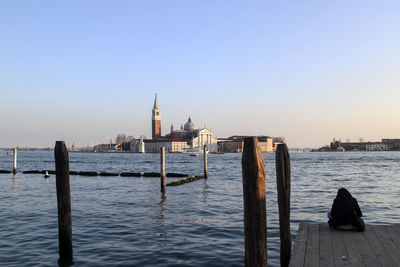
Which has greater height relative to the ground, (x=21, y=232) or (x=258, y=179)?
(x=258, y=179)

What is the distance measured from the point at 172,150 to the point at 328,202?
5265 inches

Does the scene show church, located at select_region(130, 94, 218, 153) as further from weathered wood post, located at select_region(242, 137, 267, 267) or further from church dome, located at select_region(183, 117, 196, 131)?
weathered wood post, located at select_region(242, 137, 267, 267)

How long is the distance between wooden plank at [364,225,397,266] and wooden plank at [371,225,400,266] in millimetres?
46

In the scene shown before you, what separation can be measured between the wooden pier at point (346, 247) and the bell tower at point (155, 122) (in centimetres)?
14957

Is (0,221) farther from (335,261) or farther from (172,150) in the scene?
(172,150)

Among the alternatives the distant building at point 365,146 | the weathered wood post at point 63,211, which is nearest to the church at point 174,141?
the distant building at point 365,146

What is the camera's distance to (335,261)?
4719mm

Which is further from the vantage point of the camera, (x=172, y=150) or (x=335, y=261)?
(x=172, y=150)

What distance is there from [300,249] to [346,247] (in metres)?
0.64

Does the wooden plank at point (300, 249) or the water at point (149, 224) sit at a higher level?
the wooden plank at point (300, 249)

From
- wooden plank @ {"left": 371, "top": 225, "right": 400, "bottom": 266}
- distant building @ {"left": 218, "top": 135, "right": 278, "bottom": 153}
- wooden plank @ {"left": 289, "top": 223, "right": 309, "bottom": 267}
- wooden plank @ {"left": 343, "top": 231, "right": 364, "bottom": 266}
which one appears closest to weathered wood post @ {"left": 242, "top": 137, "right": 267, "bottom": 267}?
wooden plank @ {"left": 289, "top": 223, "right": 309, "bottom": 267}

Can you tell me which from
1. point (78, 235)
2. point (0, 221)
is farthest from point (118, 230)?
point (0, 221)

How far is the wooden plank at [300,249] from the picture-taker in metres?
4.72

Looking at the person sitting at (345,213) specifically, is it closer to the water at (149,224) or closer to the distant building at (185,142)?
the water at (149,224)
